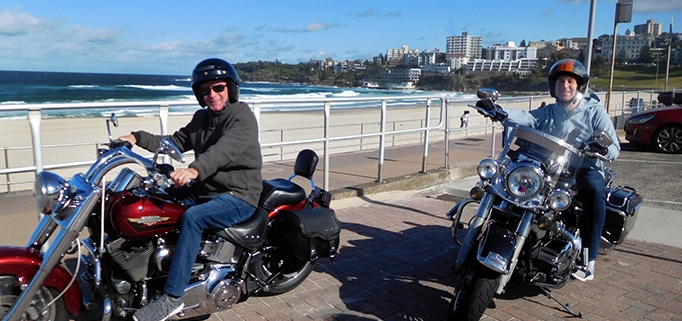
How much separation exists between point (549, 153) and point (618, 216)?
1.24 meters

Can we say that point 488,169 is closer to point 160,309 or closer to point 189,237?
point 189,237

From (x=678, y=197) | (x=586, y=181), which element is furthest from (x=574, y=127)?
(x=678, y=197)

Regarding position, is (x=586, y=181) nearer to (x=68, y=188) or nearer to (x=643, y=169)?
(x=68, y=188)

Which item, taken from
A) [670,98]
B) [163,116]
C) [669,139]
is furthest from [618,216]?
[670,98]

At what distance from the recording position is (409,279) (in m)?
4.45

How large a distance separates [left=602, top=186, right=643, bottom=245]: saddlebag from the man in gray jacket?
9.53ft

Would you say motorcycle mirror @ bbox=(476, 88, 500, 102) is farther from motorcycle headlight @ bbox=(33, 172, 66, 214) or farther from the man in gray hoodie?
motorcycle headlight @ bbox=(33, 172, 66, 214)

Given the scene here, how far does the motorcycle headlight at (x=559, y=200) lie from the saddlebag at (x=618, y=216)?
4.33 feet

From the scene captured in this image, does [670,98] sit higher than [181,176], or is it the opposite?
[670,98]

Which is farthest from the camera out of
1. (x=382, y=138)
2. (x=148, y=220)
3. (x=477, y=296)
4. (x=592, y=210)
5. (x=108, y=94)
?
(x=108, y=94)

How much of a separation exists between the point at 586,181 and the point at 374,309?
187 centimetres

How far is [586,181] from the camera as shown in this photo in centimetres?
412

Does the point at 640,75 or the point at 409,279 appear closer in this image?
the point at 409,279

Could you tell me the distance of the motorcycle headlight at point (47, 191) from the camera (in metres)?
2.66
